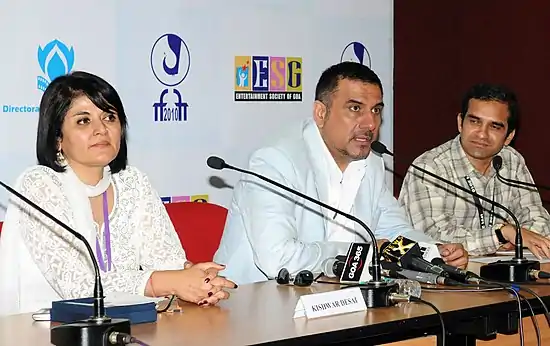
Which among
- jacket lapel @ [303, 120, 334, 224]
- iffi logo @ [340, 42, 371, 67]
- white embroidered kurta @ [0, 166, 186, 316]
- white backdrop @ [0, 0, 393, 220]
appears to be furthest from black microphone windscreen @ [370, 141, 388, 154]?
iffi logo @ [340, 42, 371, 67]

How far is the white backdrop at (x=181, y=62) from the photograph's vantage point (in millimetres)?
3643

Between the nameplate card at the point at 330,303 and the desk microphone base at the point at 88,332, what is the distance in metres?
0.51

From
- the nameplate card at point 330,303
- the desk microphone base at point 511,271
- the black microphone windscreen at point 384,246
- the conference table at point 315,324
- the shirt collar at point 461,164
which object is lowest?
the conference table at point 315,324

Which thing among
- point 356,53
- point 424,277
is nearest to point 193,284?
point 424,277

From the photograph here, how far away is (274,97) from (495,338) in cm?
217

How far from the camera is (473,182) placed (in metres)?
4.22

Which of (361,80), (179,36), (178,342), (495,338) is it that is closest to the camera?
(178,342)

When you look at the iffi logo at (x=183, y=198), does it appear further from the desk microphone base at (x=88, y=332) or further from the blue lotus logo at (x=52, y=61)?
the desk microphone base at (x=88, y=332)

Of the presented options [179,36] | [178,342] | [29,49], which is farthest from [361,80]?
[178,342]

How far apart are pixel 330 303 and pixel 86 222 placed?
0.81m

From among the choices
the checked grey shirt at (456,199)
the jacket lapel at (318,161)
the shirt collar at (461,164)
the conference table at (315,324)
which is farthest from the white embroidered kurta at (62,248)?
the shirt collar at (461,164)

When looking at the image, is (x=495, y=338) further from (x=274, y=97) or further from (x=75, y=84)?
(x=274, y=97)

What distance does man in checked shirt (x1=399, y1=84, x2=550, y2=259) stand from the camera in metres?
4.12

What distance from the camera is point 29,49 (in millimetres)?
3643
